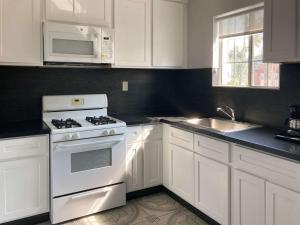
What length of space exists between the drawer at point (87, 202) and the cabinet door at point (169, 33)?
4.96ft

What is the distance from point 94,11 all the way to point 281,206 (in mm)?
2375

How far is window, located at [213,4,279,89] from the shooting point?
101 inches

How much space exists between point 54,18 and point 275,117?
87.5 inches

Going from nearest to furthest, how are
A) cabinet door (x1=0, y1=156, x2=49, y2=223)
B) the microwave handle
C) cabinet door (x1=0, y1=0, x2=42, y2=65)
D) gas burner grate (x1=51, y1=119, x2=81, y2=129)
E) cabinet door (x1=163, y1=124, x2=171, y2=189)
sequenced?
cabinet door (x1=0, y1=156, x2=49, y2=223) → cabinet door (x1=0, y1=0, x2=42, y2=65) → gas burner grate (x1=51, y1=119, x2=81, y2=129) → the microwave handle → cabinet door (x1=163, y1=124, x2=171, y2=189)

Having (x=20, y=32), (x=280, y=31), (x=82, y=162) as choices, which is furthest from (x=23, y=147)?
(x=280, y=31)

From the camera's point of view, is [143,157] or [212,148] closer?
[212,148]

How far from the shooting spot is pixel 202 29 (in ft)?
10.3

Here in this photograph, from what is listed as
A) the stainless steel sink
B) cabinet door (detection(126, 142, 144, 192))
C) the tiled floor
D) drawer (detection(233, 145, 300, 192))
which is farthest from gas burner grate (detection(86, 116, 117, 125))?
drawer (detection(233, 145, 300, 192))

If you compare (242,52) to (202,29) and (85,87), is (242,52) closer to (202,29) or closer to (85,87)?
(202,29)

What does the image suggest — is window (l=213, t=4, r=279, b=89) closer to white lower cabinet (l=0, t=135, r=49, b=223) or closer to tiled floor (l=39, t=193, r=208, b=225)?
tiled floor (l=39, t=193, r=208, b=225)

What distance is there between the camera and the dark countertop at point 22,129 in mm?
2236

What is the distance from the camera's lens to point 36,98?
2.87m

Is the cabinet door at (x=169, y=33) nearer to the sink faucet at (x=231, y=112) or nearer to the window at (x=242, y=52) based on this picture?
the window at (x=242, y=52)

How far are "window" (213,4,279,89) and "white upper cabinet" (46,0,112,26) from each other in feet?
3.95
